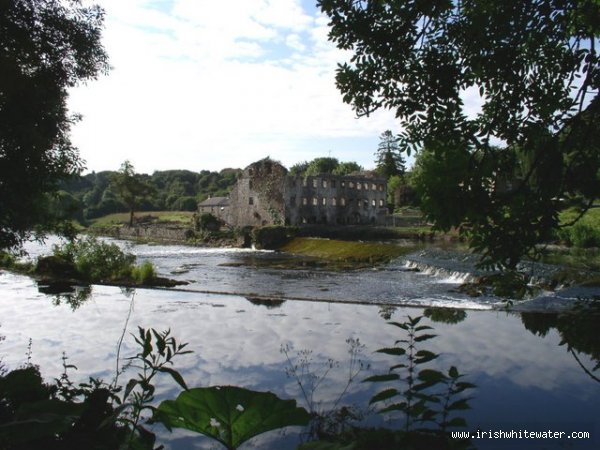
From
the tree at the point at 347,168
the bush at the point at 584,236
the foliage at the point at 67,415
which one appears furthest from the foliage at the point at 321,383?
the tree at the point at 347,168

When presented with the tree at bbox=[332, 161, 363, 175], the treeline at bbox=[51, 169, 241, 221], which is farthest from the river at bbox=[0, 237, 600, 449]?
the tree at bbox=[332, 161, 363, 175]

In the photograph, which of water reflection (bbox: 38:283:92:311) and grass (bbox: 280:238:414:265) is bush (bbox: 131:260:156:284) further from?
grass (bbox: 280:238:414:265)

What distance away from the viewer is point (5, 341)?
11477 millimetres

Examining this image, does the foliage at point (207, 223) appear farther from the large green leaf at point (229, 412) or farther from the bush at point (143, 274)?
the large green leaf at point (229, 412)

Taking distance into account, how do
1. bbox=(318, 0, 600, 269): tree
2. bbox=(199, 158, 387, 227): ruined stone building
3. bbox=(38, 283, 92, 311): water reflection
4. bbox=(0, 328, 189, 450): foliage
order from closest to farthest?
1. bbox=(0, 328, 189, 450): foliage
2. bbox=(318, 0, 600, 269): tree
3. bbox=(38, 283, 92, 311): water reflection
4. bbox=(199, 158, 387, 227): ruined stone building

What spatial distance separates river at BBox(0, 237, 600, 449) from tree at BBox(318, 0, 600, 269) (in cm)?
132

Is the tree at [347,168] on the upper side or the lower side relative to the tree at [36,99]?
upper

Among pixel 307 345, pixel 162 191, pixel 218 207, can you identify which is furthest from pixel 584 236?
pixel 162 191

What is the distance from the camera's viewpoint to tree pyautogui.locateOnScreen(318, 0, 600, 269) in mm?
4375

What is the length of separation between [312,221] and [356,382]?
55.3 meters

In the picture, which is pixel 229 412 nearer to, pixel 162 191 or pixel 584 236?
pixel 584 236

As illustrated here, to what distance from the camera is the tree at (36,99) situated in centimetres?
1051

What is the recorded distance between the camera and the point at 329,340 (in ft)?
40.1

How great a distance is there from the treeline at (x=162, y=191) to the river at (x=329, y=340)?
237 ft
